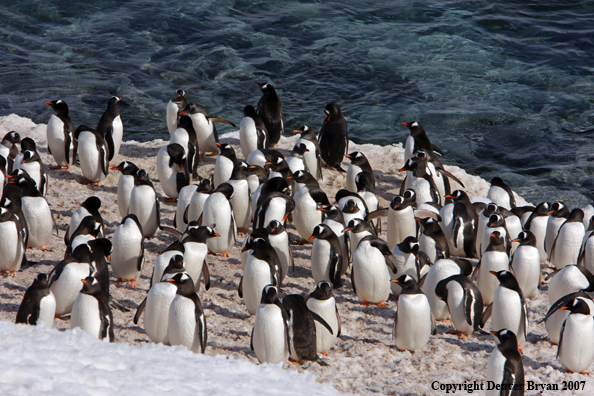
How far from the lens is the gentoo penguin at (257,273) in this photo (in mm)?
6961

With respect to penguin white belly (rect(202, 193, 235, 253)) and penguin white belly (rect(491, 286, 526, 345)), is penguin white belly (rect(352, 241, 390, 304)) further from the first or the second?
penguin white belly (rect(202, 193, 235, 253))

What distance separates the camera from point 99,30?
21.8 meters

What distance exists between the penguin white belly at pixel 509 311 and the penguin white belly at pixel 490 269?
86 cm

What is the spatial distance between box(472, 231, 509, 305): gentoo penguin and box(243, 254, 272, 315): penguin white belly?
8.32 feet

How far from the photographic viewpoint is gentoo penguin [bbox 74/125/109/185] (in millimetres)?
10102

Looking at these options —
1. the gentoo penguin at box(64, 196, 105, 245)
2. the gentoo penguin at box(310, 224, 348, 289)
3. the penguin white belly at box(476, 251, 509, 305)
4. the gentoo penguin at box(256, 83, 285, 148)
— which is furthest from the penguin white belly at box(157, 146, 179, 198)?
the penguin white belly at box(476, 251, 509, 305)

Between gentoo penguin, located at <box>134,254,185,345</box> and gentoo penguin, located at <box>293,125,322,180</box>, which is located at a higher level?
gentoo penguin, located at <box>293,125,322,180</box>

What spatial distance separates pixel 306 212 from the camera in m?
9.00

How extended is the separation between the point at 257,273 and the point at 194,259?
2.79 ft

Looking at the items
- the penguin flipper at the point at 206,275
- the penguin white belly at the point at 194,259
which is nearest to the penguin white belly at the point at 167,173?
the penguin white belly at the point at 194,259

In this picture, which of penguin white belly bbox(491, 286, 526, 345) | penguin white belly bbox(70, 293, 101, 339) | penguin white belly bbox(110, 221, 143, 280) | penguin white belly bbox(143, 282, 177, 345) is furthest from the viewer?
penguin white belly bbox(110, 221, 143, 280)

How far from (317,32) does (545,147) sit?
30.9ft

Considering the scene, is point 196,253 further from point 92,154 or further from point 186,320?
point 92,154

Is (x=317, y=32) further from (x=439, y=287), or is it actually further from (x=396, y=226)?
(x=439, y=287)
